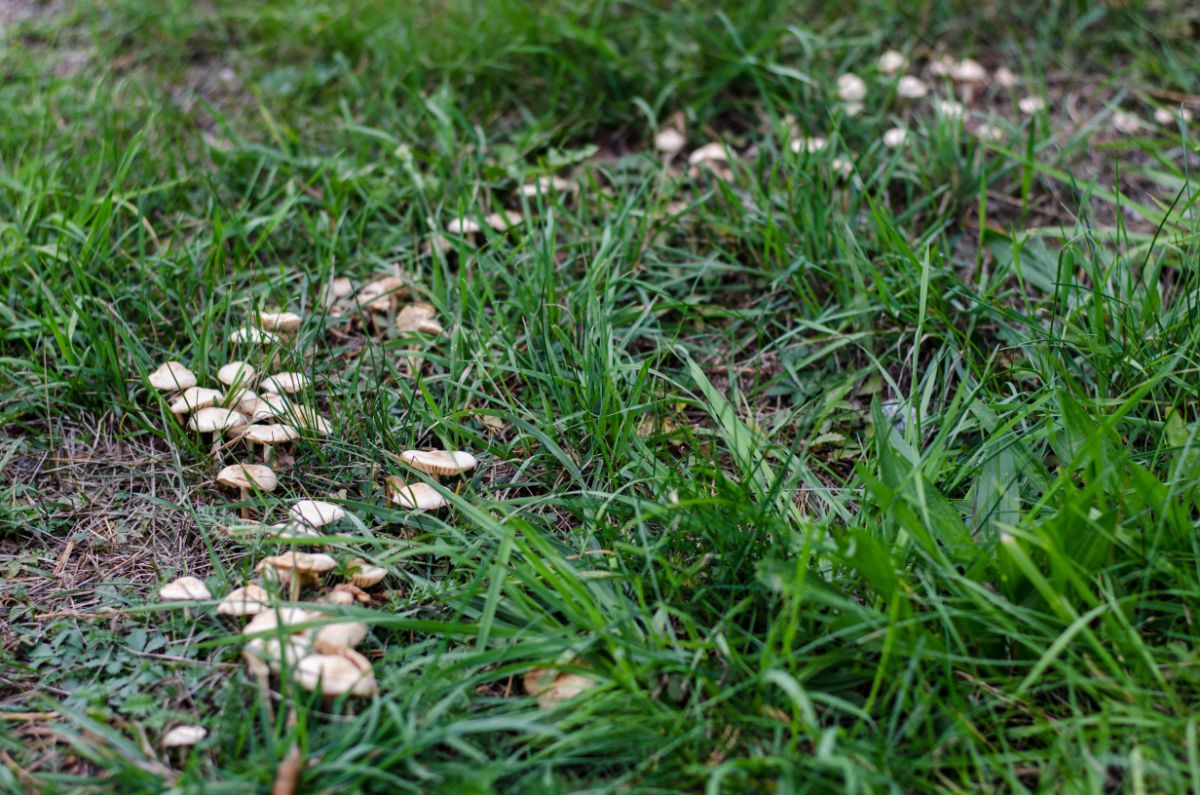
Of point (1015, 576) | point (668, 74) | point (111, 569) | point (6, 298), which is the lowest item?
point (111, 569)

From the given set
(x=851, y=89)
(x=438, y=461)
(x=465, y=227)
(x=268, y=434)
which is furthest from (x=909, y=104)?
(x=268, y=434)

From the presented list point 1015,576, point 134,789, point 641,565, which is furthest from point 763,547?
point 134,789

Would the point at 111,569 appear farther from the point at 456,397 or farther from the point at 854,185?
the point at 854,185

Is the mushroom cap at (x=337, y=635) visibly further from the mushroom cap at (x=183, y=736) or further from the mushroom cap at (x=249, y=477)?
the mushroom cap at (x=249, y=477)

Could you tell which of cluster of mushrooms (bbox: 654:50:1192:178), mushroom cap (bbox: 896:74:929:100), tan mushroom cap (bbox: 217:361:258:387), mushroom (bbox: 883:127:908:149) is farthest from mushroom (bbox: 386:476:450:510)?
mushroom cap (bbox: 896:74:929:100)

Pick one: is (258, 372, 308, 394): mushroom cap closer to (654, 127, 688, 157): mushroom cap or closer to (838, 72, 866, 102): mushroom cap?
(654, 127, 688, 157): mushroom cap

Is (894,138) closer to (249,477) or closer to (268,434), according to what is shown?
(268,434)
